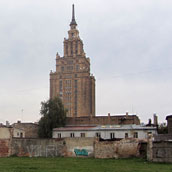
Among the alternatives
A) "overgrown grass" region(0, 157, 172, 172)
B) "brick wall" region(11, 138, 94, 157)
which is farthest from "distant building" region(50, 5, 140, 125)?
"overgrown grass" region(0, 157, 172, 172)

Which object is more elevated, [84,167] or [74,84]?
[74,84]

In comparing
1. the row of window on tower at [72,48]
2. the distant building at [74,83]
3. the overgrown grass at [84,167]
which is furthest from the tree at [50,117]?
the row of window on tower at [72,48]

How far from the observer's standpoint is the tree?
6500cm

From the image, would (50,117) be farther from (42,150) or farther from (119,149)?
(119,149)

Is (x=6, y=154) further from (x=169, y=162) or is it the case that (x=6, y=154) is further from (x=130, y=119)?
(x=130, y=119)

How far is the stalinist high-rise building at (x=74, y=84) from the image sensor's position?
127m

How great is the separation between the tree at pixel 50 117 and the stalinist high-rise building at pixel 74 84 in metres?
55.3

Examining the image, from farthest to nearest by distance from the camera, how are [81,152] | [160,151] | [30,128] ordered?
[30,128]
[81,152]
[160,151]

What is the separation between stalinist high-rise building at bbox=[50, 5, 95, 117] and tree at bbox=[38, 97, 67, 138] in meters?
55.3

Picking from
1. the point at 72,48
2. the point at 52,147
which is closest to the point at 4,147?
the point at 52,147

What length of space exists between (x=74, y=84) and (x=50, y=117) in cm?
6279

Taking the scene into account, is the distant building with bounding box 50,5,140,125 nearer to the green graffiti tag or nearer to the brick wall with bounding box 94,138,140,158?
the green graffiti tag

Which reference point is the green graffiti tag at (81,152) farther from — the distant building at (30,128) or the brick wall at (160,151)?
the distant building at (30,128)

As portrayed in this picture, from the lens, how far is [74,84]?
129 m
